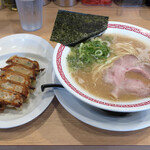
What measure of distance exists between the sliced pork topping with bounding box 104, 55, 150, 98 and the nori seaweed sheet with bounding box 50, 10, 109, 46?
1.01ft

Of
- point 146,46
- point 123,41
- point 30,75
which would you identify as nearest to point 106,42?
point 123,41

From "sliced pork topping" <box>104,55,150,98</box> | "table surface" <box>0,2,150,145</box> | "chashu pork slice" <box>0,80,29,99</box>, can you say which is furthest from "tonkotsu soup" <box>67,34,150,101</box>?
"chashu pork slice" <box>0,80,29,99</box>

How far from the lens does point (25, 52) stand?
140cm

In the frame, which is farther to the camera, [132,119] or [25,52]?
[25,52]

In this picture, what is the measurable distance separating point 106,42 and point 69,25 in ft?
0.99

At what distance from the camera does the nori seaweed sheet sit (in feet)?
3.89

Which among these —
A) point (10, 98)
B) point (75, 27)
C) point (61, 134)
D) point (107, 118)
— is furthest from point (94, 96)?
point (75, 27)

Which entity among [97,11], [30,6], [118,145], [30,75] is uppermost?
[30,6]

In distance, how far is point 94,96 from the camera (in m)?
0.90

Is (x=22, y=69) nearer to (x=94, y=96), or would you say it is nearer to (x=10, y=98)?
(x=10, y=98)

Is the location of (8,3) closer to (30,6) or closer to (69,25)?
(30,6)

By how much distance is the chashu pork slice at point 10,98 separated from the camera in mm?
944

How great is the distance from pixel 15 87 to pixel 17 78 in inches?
3.2

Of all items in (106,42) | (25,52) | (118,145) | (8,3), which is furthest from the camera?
(8,3)
